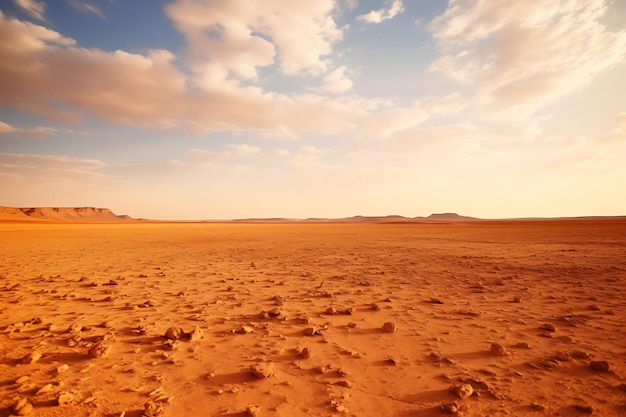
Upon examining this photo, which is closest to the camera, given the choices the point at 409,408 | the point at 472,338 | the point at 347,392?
the point at 409,408

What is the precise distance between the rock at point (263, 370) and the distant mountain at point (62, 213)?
14507 centimetres

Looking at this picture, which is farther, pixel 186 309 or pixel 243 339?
pixel 186 309

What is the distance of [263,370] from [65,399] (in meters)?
1.56

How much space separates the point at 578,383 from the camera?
2621 mm

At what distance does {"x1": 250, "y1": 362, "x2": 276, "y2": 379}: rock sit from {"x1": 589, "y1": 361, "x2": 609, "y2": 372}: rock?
3.10 meters

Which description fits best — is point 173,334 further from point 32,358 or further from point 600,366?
point 600,366

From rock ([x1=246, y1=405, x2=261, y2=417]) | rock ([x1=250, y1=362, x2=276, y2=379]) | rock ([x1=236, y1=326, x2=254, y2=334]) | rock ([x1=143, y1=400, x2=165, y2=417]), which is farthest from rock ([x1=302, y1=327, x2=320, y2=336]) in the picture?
rock ([x1=143, y1=400, x2=165, y2=417])

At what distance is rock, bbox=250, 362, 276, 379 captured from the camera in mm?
2758

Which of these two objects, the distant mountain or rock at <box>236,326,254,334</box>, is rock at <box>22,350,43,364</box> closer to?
rock at <box>236,326,254,334</box>

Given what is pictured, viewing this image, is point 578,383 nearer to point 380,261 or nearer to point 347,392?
point 347,392

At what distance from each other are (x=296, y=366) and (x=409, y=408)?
1.14 metres

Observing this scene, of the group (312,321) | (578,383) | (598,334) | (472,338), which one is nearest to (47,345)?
(312,321)

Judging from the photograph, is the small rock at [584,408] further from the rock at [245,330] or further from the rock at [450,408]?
the rock at [245,330]

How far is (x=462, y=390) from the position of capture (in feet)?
8.09
